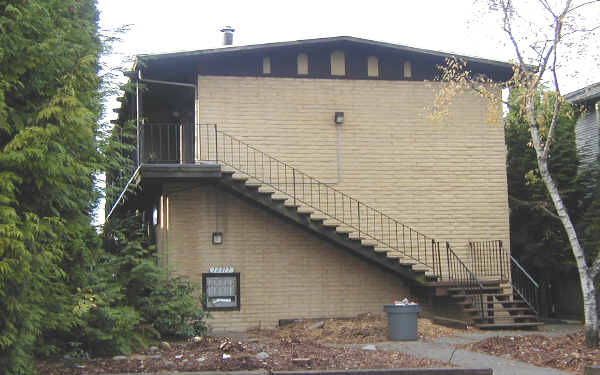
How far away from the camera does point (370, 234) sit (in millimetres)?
17312

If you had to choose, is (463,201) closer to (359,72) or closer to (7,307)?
(359,72)

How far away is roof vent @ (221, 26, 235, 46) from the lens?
794 inches

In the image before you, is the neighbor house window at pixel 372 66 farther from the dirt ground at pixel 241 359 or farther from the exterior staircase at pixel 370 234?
the dirt ground at pixel 241 359

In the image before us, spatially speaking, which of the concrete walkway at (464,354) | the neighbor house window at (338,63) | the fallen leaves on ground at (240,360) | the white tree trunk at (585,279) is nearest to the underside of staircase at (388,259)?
the concrete walkway at (464,354)

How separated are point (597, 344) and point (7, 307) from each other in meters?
8.95

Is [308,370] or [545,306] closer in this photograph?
[308,370]

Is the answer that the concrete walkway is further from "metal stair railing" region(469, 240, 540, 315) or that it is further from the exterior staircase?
"metal stair railing" region(469, 240, 540, 315)

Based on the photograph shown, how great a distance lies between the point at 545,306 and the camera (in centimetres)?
2173

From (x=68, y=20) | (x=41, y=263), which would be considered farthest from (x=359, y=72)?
(x=41, y=263)

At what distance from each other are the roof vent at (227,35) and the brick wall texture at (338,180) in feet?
10.9

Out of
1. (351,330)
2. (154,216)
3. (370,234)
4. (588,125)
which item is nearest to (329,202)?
(370,234)

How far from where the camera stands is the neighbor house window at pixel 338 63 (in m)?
17.8

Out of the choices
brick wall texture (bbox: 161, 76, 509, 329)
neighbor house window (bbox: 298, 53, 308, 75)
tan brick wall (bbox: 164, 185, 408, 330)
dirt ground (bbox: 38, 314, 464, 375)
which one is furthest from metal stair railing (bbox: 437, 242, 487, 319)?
neighbor house window (bbox: 298, 53, 308, 75)

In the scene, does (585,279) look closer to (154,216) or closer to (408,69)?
(408,69)
